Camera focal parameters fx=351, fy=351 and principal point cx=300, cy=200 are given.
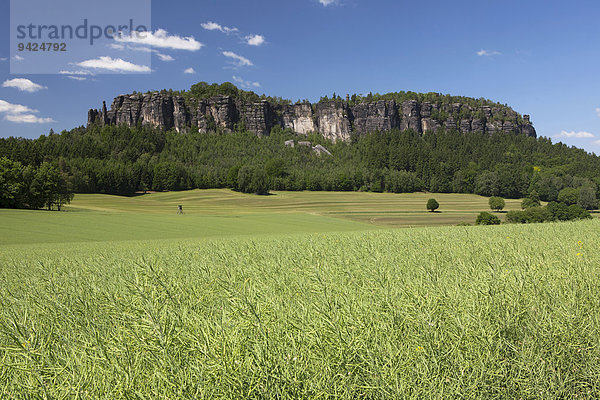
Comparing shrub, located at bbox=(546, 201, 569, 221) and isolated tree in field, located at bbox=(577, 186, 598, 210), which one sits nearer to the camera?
shrub, located at bbox=(546, 201, 569, 221)

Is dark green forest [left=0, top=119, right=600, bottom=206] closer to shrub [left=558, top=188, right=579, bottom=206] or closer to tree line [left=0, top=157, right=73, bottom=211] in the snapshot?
shrub [left=558, top=188, right=579, bottom=206]

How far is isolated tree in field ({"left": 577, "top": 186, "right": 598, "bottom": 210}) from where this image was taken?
249ft

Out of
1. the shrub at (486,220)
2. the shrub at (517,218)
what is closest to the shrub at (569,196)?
the shrub at (517,218)

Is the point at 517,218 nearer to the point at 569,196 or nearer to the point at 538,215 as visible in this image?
the point at 538,215

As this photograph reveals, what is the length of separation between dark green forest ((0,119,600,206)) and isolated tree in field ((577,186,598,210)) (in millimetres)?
8654

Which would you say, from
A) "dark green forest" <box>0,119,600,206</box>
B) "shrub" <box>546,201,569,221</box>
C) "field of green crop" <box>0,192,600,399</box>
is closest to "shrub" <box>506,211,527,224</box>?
"shrub" <box>546,201,569,221</box>

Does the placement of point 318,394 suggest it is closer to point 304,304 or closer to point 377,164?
point 304,304

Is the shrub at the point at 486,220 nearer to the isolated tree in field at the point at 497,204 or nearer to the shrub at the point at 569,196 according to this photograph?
the isolated tree in field at the point at 497,204

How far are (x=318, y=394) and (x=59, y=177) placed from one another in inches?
2556

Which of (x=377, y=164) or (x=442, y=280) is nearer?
(x=442, y=280)

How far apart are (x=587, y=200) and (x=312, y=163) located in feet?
319

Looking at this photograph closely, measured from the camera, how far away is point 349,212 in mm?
67562

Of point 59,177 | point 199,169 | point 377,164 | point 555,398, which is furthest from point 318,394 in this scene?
point 377,164

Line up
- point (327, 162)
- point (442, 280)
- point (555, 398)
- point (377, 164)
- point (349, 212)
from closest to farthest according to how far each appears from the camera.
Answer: point (555, 398) → point (442, 280) → point (349, 212) → point (377, 164) → point (327, 162)
